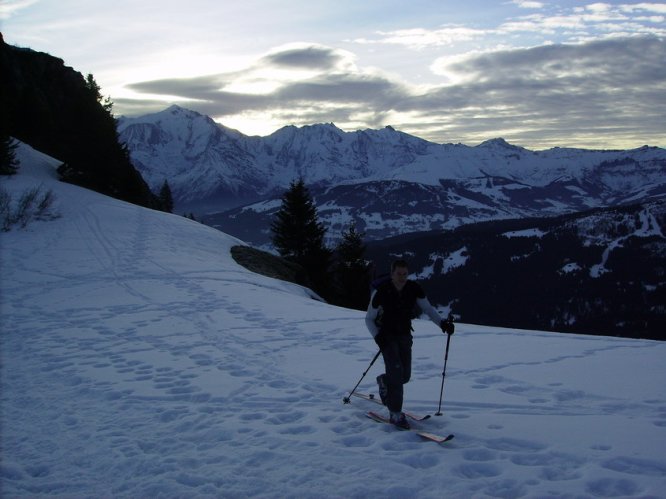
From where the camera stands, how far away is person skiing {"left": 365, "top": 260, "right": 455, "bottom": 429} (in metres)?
8.03

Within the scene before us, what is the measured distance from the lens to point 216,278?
85.8 ft

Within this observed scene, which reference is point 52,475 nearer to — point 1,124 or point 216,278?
point 216,278

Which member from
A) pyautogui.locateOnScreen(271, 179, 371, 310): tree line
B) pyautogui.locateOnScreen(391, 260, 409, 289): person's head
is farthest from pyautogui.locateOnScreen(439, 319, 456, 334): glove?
pyautogui.locateOnScreen(271, 179, 371, 310): tree line

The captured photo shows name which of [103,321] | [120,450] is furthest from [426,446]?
[103,321]

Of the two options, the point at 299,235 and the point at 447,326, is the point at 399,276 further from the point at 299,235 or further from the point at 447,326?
the point at 299,235

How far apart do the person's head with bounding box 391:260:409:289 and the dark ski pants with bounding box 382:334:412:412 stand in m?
0.86

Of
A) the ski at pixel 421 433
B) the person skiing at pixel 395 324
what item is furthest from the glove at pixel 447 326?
the ski at pixel 421 433

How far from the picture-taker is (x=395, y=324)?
8.16 m

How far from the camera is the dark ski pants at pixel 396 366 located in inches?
315

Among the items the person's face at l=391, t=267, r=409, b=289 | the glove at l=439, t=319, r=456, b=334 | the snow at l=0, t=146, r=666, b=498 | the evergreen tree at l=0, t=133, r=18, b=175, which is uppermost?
the evergreen tree at l=0, t=133, r=18, b=175

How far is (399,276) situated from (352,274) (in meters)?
36.8

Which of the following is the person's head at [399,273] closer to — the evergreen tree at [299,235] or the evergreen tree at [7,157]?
the evergreen tree at [299,235]

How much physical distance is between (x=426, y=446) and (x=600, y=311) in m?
198

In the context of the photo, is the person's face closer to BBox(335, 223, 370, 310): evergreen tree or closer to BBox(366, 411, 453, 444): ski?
BBox(366, 411, 453, 444): ski
